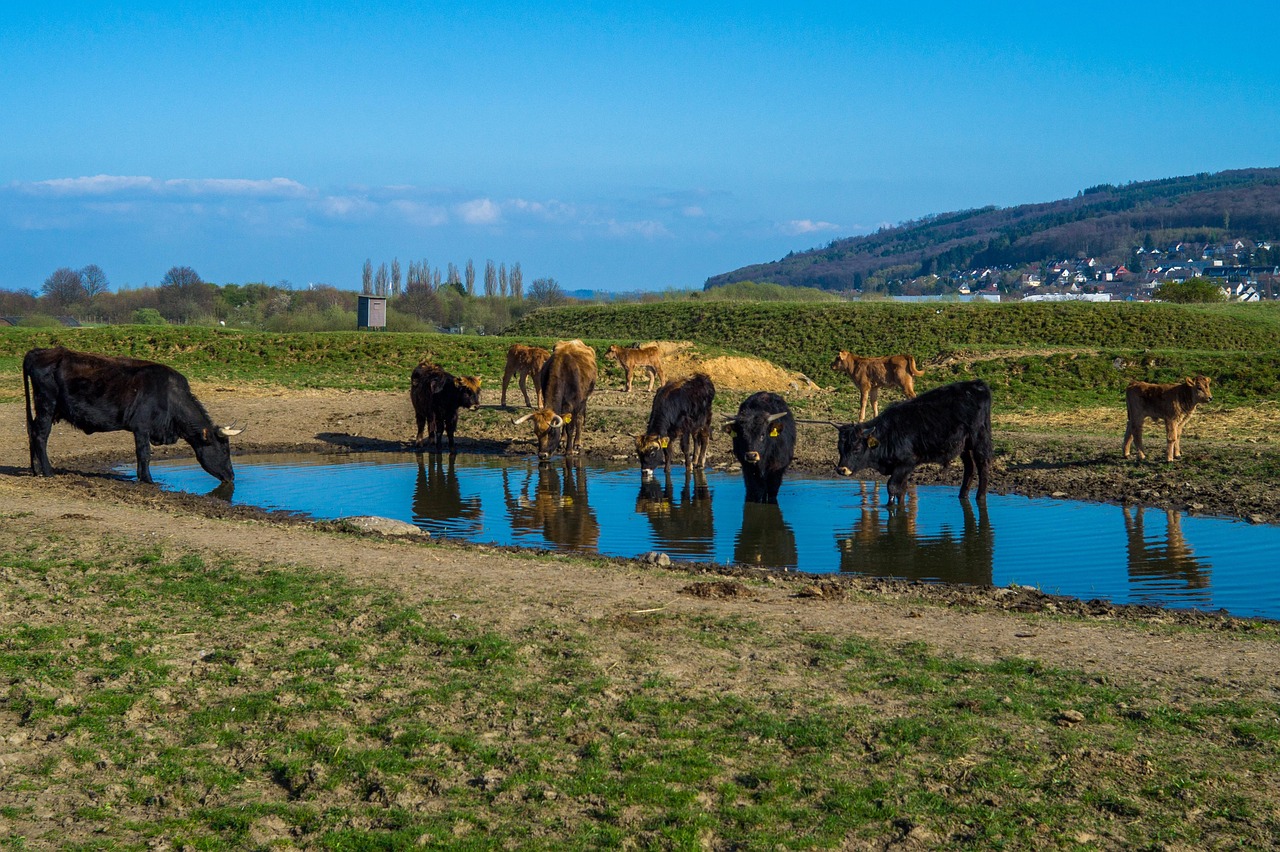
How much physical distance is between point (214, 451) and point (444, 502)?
4391 mm

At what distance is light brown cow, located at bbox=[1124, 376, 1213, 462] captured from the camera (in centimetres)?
1933

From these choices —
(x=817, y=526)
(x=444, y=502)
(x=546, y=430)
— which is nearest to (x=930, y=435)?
(x=817, y=526)

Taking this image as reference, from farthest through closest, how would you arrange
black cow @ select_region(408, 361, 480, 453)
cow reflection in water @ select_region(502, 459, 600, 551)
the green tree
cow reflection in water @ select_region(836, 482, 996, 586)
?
the green tree < black cow @ select_region(408, 361, 480, 453) < cow reflection in water @ select_region(502, 459, 600, 551) < cow reflection in water @ select_region(836, 482, 996, 586)

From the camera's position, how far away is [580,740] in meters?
6.70

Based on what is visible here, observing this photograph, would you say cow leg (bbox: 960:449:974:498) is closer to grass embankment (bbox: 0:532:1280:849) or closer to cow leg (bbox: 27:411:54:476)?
grass embankment (bbox: 0:532:1280:849)

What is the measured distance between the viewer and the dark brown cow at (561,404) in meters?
21.3

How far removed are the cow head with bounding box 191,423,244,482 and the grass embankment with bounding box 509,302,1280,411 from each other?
19.5 m

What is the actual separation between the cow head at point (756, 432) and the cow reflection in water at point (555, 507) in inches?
102

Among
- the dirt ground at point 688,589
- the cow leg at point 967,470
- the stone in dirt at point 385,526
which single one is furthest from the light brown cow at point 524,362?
the stone in dirt at point 385,526

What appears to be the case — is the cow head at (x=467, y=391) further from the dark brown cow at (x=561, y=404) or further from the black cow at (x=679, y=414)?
the black cow at (x=679, y=414)

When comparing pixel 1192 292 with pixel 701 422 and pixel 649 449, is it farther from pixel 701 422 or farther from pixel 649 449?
pixel 649 449

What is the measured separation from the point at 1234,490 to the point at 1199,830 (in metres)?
13.2

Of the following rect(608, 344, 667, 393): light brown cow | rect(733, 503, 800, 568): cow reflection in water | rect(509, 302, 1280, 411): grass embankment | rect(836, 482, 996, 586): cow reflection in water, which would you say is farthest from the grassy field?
rect(733, 503, 800, 568): cow reflection in water

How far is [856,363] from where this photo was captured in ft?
96.7
